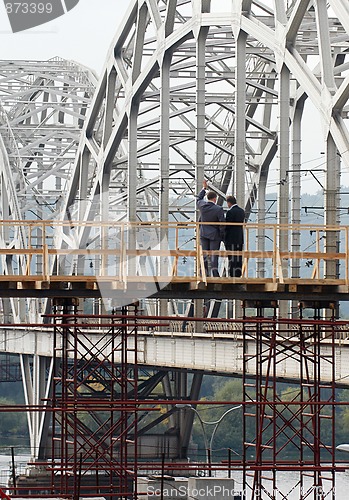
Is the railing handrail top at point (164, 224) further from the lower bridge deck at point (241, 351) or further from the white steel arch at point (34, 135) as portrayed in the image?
the white steel arch at point (34, 135)

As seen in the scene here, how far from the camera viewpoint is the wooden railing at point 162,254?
3425 centimetres

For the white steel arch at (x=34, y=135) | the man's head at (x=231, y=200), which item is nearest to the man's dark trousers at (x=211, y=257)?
the man's head at (x=231, y=200)

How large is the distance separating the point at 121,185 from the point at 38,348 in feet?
32.3

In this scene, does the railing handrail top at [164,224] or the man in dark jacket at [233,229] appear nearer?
the railing handrail top at [164,224]

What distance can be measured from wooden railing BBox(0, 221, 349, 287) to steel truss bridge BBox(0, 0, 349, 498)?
4.1 inches

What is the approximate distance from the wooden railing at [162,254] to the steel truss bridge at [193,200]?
104mm

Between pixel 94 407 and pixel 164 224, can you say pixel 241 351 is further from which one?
pixel 164 224

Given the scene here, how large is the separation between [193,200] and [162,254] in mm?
36240

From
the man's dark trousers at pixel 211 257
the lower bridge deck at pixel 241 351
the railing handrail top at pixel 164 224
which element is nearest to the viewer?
the railing handrail top at pixel 164 224

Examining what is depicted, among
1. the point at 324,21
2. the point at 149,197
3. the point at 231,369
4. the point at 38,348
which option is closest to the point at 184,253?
the point at 324,21

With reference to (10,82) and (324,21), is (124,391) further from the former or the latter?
(10,82)

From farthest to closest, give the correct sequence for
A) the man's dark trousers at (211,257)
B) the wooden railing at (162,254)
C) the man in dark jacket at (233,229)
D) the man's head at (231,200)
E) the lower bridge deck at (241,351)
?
1. the lower bridge deck at (241,351)
2. the man in dark jacket at (233,229)
3. the man's head at (231,200)
4. the man's dark trousers at (211,257)
5. the wooden railing at (162,254)

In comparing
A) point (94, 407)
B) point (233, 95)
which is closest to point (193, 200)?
point (233, 95)

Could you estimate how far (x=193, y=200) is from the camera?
69938 mm
